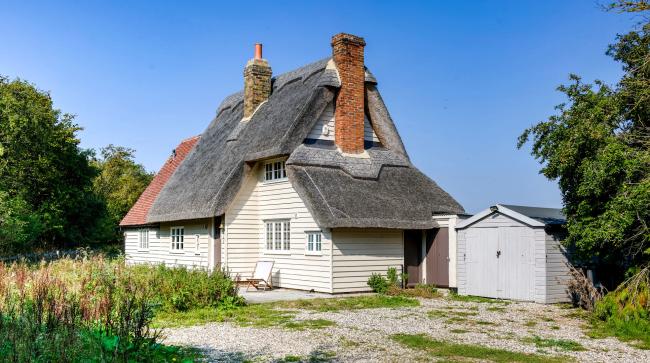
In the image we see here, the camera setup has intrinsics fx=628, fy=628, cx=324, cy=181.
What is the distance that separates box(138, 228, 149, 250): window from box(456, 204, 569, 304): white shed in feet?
50.4

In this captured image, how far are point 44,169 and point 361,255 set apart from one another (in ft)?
71.4

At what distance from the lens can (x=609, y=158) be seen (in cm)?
1229

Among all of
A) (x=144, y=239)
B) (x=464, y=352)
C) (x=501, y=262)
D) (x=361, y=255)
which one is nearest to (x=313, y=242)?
(x=361, y=255)

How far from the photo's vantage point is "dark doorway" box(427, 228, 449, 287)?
1930 cm

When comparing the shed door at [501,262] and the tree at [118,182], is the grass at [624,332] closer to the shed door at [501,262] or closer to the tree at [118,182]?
the shed door at [501,262]

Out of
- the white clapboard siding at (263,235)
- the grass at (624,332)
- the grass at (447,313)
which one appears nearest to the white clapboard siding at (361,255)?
the white clapboard siding at (263,235)

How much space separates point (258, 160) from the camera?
68.0 feet

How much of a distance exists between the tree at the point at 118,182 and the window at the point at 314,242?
2540 cm

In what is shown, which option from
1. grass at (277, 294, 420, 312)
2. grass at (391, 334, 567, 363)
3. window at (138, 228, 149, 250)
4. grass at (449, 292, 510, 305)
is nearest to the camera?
grass at (391, 334, 567, 363)

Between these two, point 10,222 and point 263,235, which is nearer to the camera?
point 263,235

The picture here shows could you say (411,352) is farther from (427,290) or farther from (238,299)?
(427,290)

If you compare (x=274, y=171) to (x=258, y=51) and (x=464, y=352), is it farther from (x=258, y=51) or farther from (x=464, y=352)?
(x=464, y=352)

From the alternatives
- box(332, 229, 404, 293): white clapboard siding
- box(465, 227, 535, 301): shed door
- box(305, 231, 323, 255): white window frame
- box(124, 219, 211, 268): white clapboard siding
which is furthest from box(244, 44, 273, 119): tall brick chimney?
box(465, 227, 535, 301): shed door

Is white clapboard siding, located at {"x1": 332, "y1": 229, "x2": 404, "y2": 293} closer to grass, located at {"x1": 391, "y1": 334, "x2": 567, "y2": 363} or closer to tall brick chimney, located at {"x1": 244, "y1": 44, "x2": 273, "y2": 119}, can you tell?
grass, located at {"x1": 391, "y1": 334, "x2": 567, "y2": 363}
